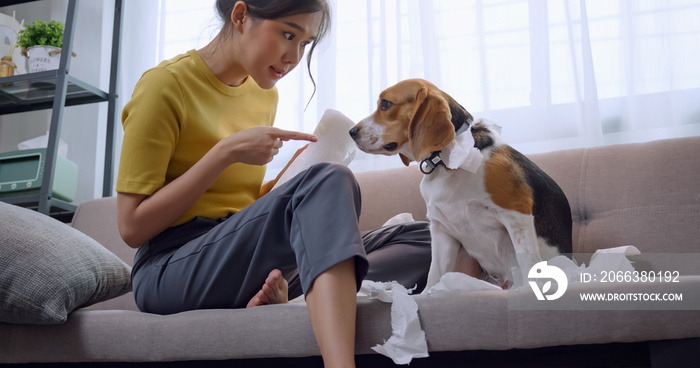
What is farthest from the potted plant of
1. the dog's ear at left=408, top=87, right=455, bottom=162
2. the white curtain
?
the dog's ear at left=408, top=87, right=455, bottom=162

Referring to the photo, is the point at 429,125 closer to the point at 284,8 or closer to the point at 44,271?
the point at 284,8

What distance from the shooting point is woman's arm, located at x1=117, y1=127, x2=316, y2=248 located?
1.21 meters

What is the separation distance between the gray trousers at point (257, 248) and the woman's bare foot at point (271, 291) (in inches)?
0.6

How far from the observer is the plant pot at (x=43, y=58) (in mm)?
2596

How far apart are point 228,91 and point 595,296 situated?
0.95 metres

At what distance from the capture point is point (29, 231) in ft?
4.31

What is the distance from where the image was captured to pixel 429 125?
138cm

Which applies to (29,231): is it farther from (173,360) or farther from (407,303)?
(407,303)

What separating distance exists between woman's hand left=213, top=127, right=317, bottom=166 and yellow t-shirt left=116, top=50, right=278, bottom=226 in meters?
0.16

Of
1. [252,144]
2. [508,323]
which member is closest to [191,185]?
[252,144]

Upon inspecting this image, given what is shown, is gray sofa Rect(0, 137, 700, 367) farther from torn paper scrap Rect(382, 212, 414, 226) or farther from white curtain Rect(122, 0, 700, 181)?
white curtain Rect(122, 0, 700, 181)

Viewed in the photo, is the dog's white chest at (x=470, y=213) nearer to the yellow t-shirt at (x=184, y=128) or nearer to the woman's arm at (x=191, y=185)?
the woman's arm at (x=191, y=185)

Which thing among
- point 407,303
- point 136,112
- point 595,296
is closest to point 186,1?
point 136,112

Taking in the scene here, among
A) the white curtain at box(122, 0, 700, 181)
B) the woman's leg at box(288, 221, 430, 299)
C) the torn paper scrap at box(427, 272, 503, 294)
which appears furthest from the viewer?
the white curtain at box(122, 0, 700, 181)
